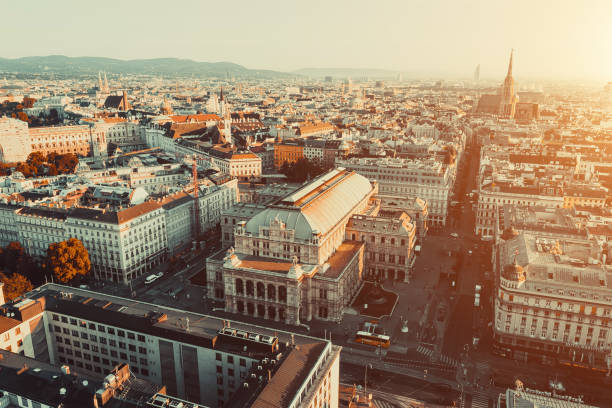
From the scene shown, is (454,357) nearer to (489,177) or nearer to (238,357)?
(238,357)

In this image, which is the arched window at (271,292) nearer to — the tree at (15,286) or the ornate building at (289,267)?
the ornate building at (289,267)

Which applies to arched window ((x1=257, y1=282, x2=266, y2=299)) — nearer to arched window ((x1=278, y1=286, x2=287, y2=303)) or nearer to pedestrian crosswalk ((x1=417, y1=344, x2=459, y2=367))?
arched window ((x1=278, y1=286, x2=287, y2=303))

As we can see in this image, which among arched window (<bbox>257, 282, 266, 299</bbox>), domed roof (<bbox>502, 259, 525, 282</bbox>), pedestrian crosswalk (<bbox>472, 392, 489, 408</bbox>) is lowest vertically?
pedestrian crosswalk (<bbox>472, 392, 489, 408</bbox>)

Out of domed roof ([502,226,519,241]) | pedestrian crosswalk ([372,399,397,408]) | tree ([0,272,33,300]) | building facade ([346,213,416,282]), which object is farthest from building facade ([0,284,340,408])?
domed roof ([502,226,519,241])

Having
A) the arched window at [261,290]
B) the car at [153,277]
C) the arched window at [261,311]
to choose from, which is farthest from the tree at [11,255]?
the arched window at [261,311]

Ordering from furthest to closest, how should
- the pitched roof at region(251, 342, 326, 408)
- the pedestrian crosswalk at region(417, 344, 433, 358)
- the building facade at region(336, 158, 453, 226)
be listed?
the building facade at region(336, 158, 453, 226) < the pedestrian crosswalk at region(417, 344, 433, 358) < the pitched roof at region(251, 342, 326, 408)

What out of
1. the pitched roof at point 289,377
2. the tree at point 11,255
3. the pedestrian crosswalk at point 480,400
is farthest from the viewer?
the tree at point 11,255

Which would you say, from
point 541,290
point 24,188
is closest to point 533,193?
point 541,290
